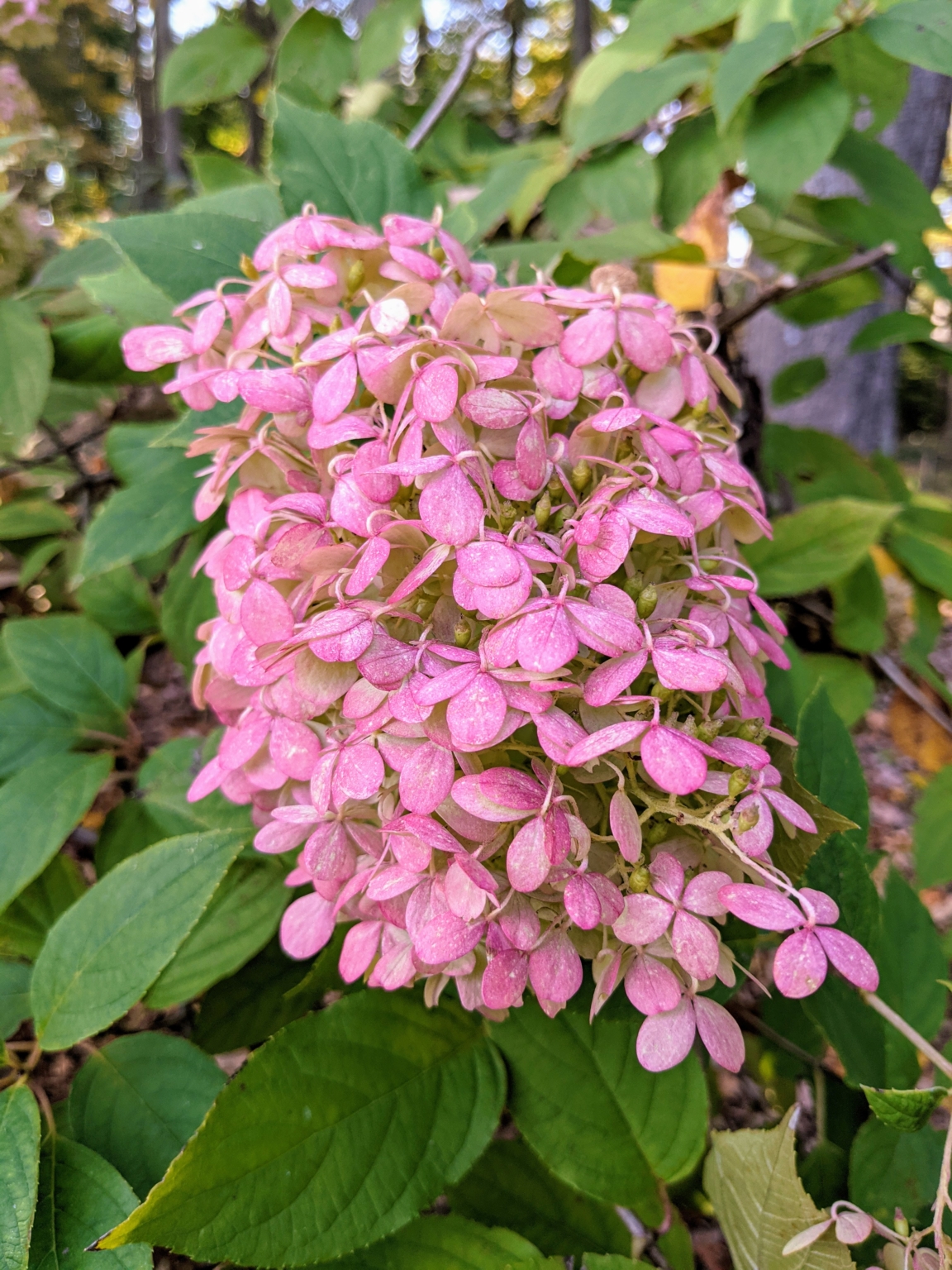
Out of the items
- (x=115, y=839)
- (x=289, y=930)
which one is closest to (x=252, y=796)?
(x=289, y=930)

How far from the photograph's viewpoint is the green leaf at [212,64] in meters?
1.62

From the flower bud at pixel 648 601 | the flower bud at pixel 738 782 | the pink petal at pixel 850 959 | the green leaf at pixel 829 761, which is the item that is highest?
the flower bud at pixel 648 601

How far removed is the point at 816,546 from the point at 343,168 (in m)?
0.72

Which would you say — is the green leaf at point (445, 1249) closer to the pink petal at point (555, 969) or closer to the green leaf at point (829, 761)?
the pink petal at point (555, 969)

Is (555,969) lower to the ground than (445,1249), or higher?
higher

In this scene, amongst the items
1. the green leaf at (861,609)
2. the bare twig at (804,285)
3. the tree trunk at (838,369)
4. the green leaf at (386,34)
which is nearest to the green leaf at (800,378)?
the tree trunk at (838,369)

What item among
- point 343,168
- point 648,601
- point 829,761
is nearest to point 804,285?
point 343,168

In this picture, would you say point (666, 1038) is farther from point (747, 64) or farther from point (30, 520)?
point (30, 520)

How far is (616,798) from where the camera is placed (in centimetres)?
42

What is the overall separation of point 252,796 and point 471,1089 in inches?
12.6

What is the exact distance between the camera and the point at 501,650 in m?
0.40

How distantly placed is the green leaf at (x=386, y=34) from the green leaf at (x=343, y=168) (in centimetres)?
79

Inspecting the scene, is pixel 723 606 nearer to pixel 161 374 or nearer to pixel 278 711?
pixel 278 711

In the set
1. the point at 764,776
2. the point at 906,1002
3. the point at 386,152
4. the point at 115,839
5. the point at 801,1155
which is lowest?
the point at 801,1155
